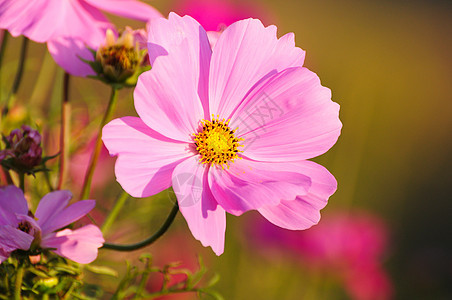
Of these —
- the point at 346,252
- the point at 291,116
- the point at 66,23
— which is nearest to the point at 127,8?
the point at 66,23

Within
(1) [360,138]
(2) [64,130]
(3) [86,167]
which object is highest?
(2) [64,130]

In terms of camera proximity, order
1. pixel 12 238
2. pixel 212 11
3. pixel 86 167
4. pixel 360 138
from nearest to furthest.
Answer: pixel 12 238, pixel 86 167, pixel 212 11, pixel 360 138

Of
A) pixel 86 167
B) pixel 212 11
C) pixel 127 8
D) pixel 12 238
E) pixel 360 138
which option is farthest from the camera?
pixel 360 138

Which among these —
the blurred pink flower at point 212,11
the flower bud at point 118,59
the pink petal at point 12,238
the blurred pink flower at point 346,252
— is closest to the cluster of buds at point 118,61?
the flower bud at point 118,59

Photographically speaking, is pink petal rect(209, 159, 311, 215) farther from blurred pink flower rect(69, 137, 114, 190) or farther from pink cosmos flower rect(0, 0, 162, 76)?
blurred pink flower rect(69, 137, 114, 190)

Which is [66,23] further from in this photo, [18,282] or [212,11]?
[212,11]

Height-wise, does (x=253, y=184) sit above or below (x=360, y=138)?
above

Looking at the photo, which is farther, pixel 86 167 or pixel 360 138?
pixel 360 138
